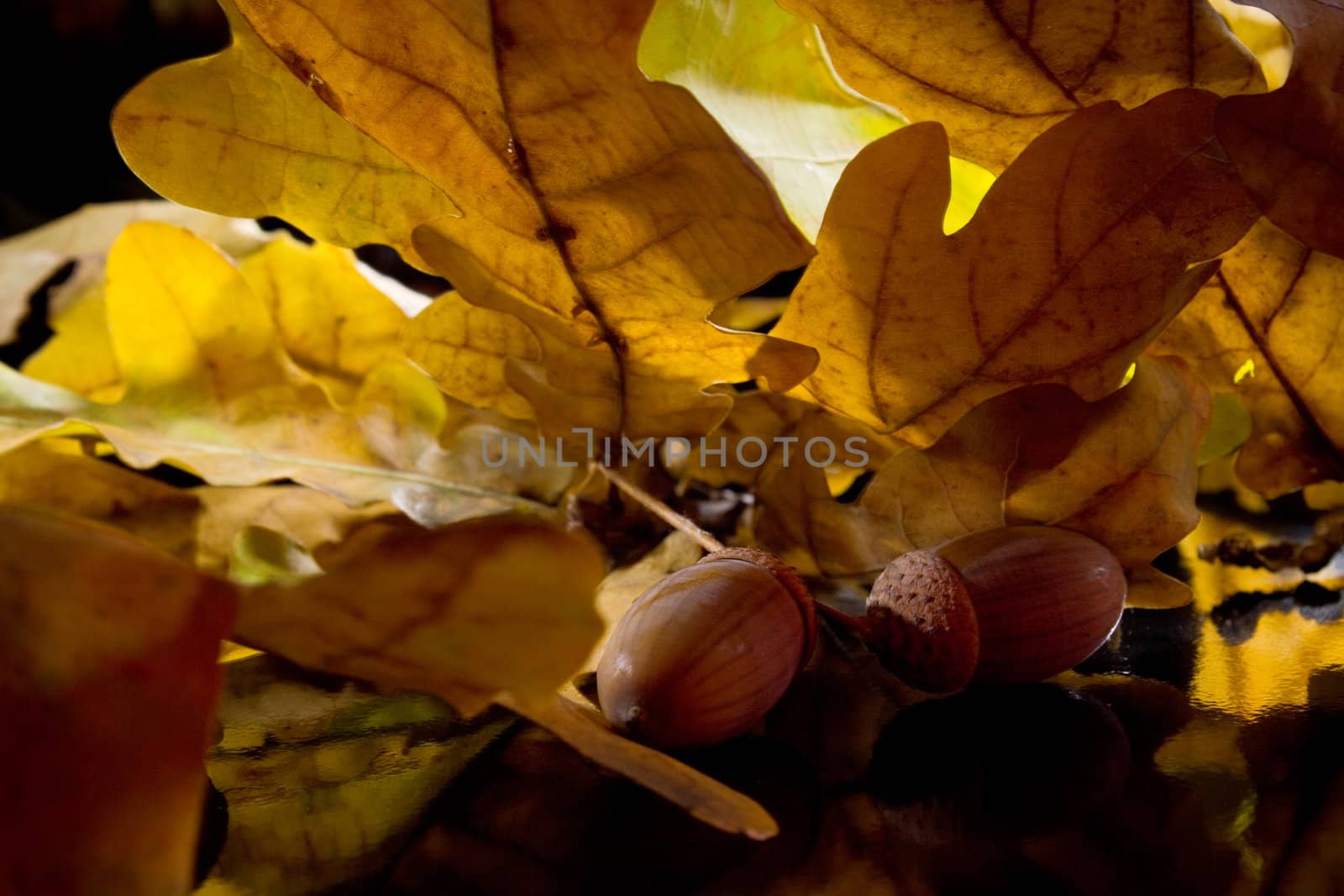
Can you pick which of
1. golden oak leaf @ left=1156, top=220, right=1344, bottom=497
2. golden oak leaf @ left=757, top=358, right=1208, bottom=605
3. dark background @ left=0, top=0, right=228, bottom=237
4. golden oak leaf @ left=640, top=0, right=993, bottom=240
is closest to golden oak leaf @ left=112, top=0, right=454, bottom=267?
golden oak leaf @ left=640, top=0, right=993, bottom=240

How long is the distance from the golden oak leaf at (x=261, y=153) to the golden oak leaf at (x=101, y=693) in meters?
0.24

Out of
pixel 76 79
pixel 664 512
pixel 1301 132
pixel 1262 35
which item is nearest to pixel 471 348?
pixel 664 512

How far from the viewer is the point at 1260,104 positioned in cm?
36

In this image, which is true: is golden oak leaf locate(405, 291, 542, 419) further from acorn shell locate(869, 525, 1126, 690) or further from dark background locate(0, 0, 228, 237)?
dark background locate(0, 0, 228, 237)

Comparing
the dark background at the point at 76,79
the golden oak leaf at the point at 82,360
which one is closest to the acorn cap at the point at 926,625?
the golden oak leaf at the point at 82,360

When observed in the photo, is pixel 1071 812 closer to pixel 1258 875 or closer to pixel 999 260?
pixel 1258 875

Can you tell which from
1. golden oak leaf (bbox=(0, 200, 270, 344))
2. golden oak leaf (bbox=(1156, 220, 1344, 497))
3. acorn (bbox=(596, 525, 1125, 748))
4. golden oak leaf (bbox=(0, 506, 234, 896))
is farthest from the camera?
golden oak leaf (bbox=(0, 200, 270, 344))

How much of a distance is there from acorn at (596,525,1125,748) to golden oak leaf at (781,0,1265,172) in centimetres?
17

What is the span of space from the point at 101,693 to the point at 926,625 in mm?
258

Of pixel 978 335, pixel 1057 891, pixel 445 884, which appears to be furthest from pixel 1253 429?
pixel 445 884

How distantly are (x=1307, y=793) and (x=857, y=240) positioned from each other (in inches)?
9.1

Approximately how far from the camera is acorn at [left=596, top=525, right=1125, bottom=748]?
0.34m

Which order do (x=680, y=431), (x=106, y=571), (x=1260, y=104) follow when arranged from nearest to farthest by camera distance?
(x=106, y=571) → (x=1260, y=104) → (x=680, y=431)

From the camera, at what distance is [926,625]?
384 mm
